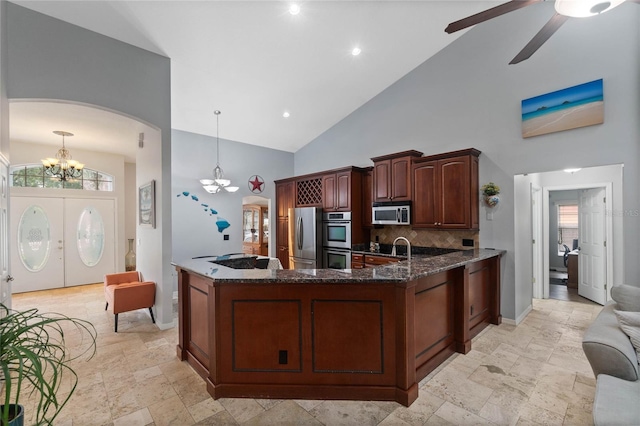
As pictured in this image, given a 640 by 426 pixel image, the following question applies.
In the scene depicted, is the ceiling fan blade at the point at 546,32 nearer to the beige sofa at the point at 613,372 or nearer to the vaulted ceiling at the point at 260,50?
the vaulted ceiling at the point at 260,50

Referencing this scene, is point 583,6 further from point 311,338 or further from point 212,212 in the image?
point 212,212

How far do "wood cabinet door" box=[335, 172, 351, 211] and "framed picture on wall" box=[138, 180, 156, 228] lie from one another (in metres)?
3.00

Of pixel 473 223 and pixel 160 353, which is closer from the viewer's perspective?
pixel 160 353

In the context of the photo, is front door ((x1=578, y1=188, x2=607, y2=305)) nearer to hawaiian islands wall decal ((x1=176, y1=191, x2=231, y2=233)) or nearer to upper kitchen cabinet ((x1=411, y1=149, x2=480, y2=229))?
upper kitchen cabinet ((x1=411, y1=149, x2=480, y2=229))

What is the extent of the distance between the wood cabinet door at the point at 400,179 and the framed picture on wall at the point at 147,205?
11.6 ft

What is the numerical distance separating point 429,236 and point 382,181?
1165 millimetres

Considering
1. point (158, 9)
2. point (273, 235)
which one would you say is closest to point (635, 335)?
point (158, 9)

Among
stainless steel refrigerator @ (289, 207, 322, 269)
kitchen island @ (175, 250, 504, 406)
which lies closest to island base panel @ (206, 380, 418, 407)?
kitchen island @ (175, 250, 504, 406)

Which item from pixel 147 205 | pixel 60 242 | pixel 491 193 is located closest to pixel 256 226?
pixel 147 205

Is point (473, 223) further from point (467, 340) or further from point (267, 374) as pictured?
point (267, 374)

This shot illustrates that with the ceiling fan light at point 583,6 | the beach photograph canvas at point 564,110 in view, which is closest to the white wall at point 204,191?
the beach photograph canvas at point 564,110

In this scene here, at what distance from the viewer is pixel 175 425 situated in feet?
6.63

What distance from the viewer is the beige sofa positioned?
1.45 m

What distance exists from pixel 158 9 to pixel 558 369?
17.5 feet
